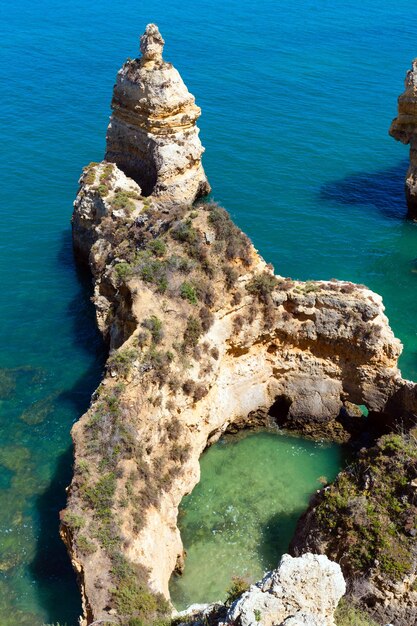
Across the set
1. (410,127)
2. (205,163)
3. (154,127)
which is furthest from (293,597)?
(205,163)

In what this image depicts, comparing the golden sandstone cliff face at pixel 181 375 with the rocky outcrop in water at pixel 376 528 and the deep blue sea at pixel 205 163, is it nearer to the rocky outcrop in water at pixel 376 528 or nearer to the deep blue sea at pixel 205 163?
the deep blue sea at pixel 205 163

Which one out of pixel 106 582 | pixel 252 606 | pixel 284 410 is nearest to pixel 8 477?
pixel 106 582

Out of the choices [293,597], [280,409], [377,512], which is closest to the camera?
[293,597]

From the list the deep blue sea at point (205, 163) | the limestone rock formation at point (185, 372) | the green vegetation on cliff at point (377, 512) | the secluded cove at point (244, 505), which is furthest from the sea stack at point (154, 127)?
the green vegetation on cliff at point (377, 512)

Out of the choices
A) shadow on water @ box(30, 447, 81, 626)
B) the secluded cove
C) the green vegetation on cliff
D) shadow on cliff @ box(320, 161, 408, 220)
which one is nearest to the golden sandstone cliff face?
the secluded cove

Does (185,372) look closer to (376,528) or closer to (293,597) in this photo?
(376,528)

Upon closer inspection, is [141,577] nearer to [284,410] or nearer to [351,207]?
[284,410]
